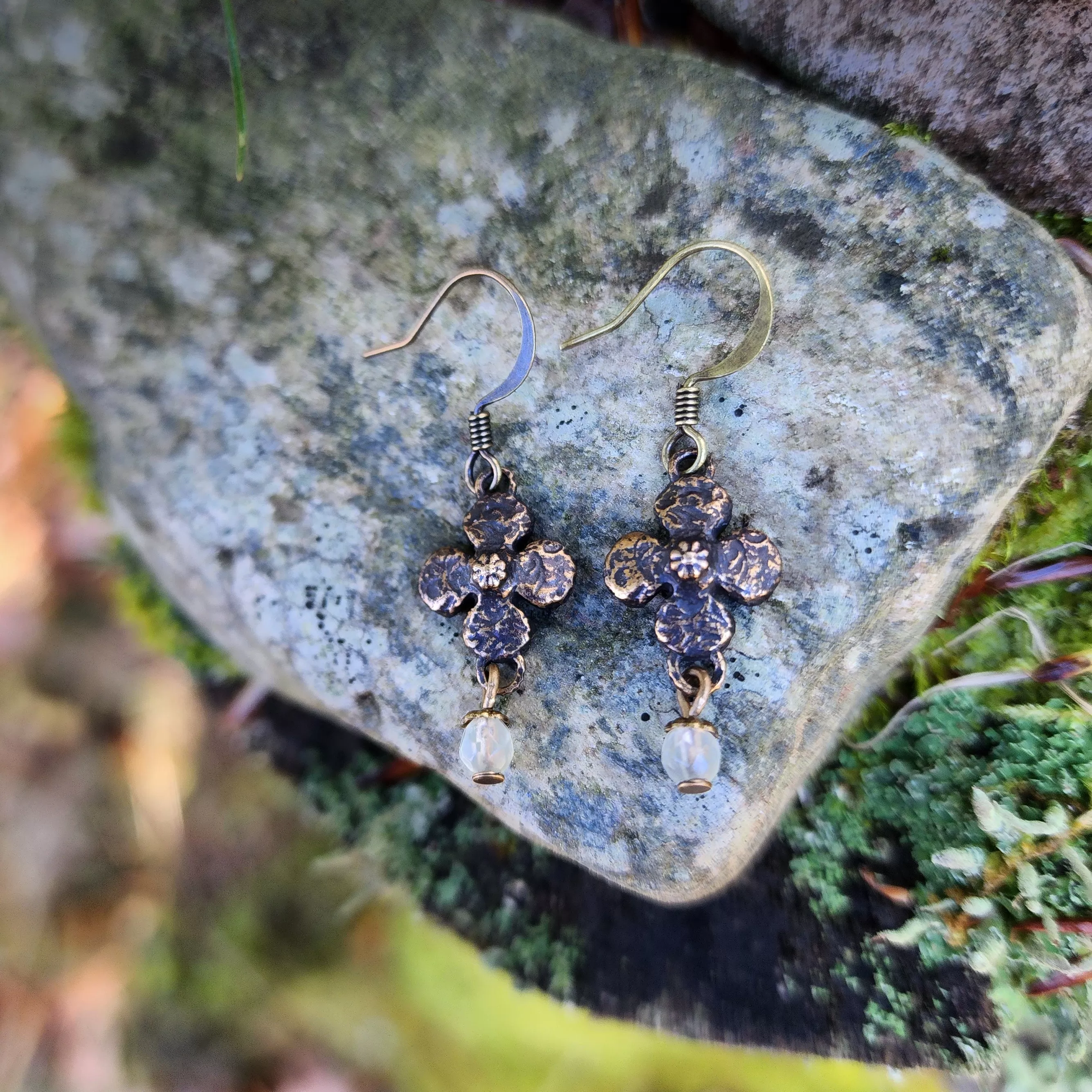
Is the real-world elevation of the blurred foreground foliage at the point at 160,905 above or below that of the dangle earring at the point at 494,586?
below

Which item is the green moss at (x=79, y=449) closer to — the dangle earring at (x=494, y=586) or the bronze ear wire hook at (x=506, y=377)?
the bronze ear wire hook at (x=506, y=377)

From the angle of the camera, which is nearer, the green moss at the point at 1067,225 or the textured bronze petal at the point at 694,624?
the textured bronze petal at the point at 694,624

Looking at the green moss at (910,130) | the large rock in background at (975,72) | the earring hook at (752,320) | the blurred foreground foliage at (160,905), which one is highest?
the large rock in background at (975,72)

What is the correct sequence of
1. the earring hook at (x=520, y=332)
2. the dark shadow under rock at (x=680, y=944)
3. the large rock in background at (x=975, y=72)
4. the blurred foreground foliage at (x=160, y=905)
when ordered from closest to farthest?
1. the large rock in background at (x=975, y=72)
2. the dark shadow under rock at (x=680, y=944)
3. the earring hook at (x=520, y=332)
4. the blurred foreground foliage at (x=160, y=905)

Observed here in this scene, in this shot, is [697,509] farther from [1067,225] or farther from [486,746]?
[1067,225]

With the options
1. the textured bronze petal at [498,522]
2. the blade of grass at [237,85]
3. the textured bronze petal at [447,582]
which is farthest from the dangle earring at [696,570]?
the blade of grass at [237,85]

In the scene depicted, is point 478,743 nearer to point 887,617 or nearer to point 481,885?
point 481,885

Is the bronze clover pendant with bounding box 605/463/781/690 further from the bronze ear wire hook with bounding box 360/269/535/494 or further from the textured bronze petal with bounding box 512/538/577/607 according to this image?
the bronze ear wire hook with bounding box 360/269/535/494

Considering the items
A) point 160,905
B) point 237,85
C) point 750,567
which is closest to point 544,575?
point 750,567

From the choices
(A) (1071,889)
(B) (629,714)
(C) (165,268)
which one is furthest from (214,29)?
(A) (1071,889)
